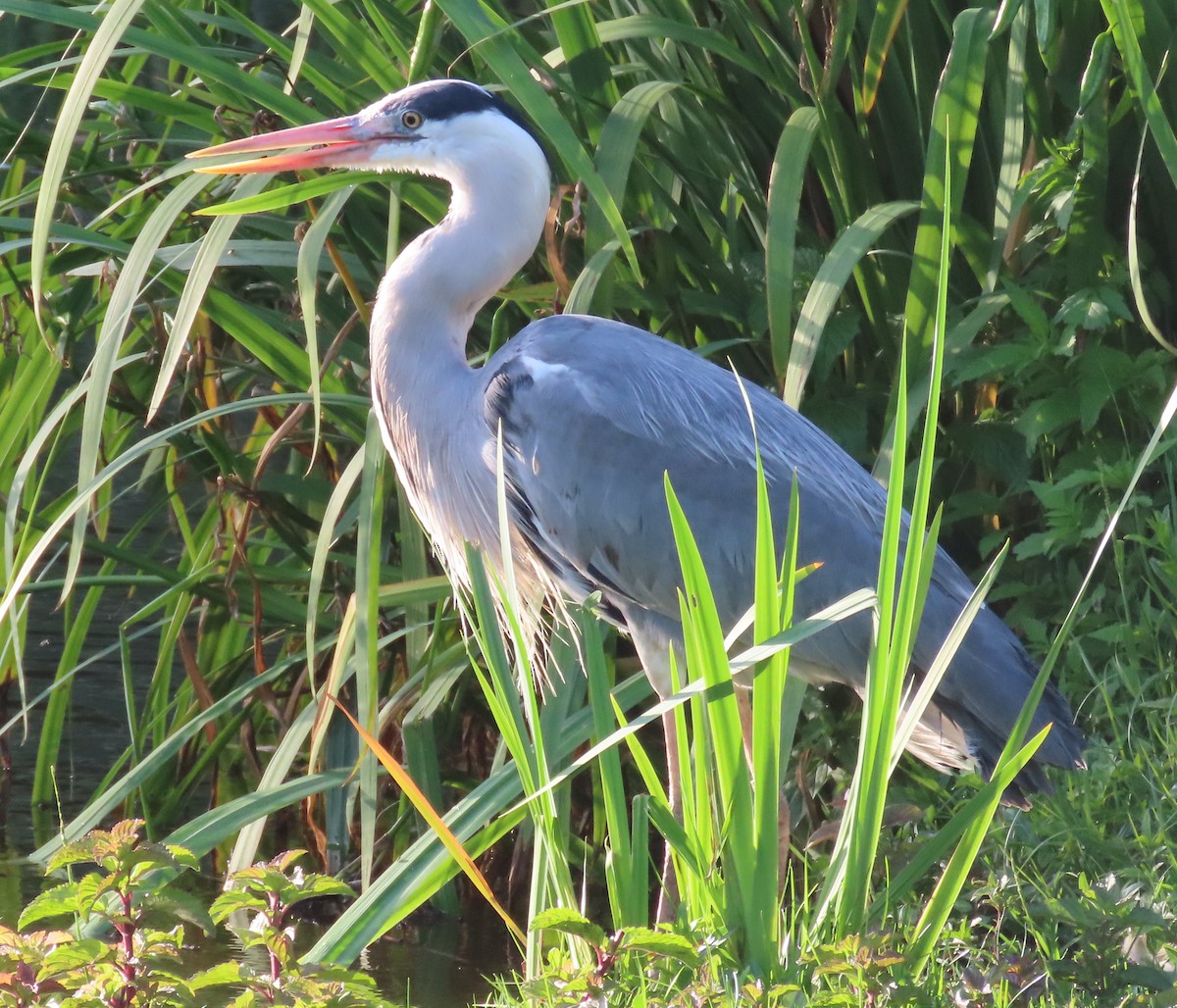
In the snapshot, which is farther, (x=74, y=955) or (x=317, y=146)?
(x=317, y=146)

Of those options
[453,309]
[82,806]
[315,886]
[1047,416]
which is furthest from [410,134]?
[82,806]

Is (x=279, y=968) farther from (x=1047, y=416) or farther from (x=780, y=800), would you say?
(x=1047, y=416)

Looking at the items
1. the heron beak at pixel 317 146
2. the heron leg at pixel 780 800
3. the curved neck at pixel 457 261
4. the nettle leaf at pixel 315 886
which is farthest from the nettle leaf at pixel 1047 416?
the nettle leaf at pixel 315 886

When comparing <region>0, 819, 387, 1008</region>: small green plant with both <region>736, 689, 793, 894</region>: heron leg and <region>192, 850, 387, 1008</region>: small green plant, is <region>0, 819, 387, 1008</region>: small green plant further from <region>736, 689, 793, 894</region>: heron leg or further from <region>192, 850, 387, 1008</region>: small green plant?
<region>736, 689, 793, 894</region>: heron leg

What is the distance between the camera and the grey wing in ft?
8.70

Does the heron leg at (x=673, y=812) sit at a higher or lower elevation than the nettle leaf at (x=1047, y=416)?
lower

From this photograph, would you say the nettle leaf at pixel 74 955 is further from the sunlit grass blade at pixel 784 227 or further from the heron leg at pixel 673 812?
the sunlit grass blade at pixel 784 227

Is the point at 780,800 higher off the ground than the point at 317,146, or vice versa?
the point at 317,146

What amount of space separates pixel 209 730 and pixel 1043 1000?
7.45ft

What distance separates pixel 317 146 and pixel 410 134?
165 mm

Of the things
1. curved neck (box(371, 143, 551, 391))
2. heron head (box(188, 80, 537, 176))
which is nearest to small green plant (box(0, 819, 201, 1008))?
curved neck (box(371, 143, 551, 391))

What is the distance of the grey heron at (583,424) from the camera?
8.71ft

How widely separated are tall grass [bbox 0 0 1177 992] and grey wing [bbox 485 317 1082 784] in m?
0.09

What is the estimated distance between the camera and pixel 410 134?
2.68 meters
